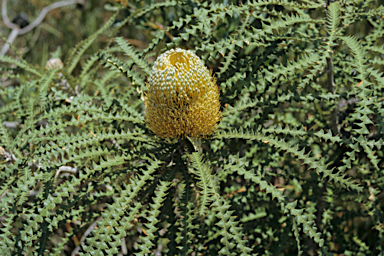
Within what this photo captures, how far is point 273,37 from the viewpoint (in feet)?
3.68

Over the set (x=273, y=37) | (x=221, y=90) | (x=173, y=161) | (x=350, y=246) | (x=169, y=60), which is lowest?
(x=350, y=246)

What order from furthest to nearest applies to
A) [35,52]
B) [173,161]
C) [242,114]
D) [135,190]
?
[35,52], [242,114], [173,161], [135,190]

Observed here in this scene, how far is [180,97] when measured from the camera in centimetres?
94

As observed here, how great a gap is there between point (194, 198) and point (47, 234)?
56cm

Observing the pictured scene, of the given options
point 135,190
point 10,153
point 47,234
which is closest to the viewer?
point 135,190

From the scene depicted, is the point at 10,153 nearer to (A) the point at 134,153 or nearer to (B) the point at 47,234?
(B) the point at 47,234

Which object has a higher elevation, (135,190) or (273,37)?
(273,37)

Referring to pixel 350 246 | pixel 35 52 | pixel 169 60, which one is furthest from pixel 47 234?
pixel 35 52

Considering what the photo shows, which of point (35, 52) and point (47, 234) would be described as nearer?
point (47, 234)

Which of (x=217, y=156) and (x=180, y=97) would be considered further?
(x=217, y=156)

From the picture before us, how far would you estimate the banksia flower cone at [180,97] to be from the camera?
0.93 m

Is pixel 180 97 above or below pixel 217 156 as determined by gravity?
above

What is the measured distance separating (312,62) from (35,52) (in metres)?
3.38

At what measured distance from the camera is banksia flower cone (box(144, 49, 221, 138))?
0.93m
